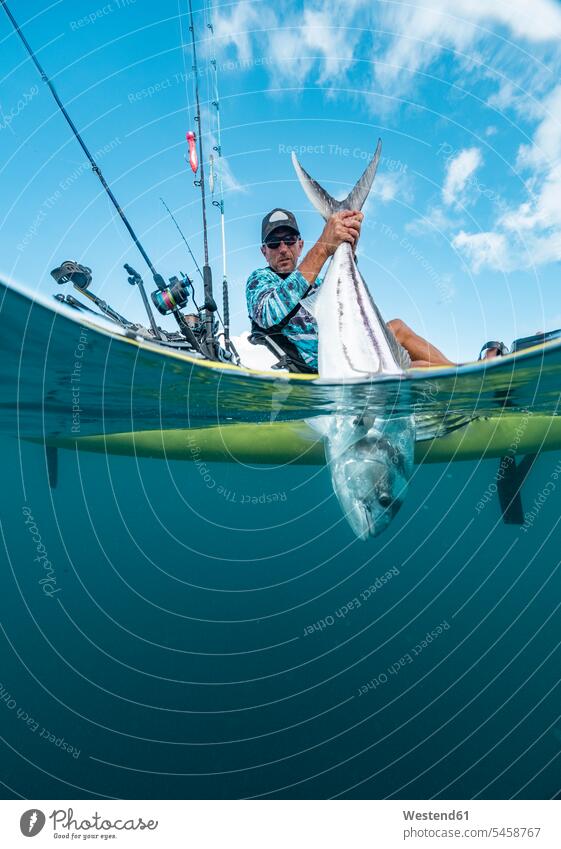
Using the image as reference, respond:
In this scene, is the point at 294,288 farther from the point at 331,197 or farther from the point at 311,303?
the point at 331,197

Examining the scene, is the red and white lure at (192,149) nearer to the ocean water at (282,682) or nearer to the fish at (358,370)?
the fish at (358,370)

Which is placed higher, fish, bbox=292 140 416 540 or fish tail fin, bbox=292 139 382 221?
fish tail fin, bbox=292 139 382 221

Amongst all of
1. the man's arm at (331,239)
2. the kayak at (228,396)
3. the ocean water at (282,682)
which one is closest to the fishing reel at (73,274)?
the kayak at (228,396)

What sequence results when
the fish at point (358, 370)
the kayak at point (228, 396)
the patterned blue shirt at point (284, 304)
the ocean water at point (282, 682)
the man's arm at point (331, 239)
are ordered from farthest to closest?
1. the kayak at point (228, 396)
2. the patterned blue shirt at point (284, 304)
3. the man's arm at point (331, 239)
4. the fish at point (358, 370)
5. the ocean water at point (282, 682)

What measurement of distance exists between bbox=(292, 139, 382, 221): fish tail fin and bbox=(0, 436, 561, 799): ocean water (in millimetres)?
4767

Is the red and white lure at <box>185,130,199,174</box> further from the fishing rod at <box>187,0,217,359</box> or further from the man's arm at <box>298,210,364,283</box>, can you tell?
Result: the man's arm at <box>298,210,364,283</box>

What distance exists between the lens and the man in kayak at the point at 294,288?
13.0 ft

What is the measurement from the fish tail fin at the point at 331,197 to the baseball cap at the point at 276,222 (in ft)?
1.07

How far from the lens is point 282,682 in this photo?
4.09 meters

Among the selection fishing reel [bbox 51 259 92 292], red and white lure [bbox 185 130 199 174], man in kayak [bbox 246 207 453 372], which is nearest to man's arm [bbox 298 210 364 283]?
man in kayak [bbox 246 207 453 372]

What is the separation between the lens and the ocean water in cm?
287

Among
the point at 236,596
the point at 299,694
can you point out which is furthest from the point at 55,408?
the point at 299,694
